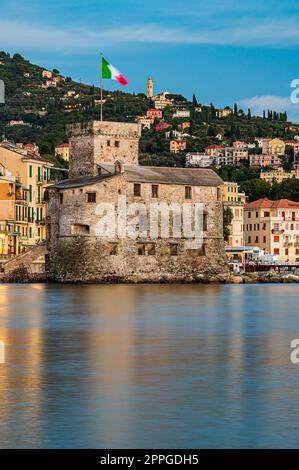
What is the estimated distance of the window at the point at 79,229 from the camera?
67750 millimetres

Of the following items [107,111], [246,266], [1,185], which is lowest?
[246,266]

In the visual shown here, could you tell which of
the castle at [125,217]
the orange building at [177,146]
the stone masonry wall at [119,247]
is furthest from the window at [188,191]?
the orange building at [177,146]

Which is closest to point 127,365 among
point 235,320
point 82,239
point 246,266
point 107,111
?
point 235,320

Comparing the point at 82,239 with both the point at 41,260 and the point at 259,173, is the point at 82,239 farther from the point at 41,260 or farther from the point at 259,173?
the point at 259,173

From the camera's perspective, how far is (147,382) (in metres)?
19.4

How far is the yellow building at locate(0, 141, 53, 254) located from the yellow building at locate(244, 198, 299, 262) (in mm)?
39696

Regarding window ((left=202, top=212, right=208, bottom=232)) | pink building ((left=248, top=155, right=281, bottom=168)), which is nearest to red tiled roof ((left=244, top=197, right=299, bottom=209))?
window ((left=202, top=212, right=208, bottom=232))

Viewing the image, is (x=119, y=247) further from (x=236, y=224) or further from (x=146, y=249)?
(x=236, y=224)

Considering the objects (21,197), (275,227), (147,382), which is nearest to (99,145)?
(21,197)

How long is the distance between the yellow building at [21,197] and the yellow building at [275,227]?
3970 centimetres

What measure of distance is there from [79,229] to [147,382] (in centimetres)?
4898

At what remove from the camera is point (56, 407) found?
16.6m

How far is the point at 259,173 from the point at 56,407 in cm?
16267

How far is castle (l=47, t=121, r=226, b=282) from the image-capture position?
6781 cm
